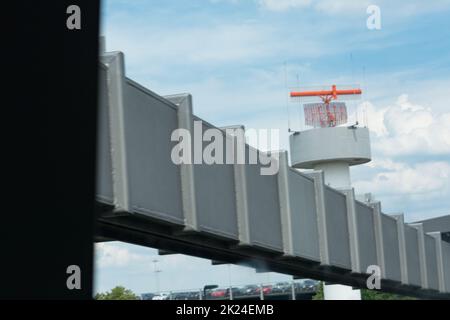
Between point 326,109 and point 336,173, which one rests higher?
point 326,109

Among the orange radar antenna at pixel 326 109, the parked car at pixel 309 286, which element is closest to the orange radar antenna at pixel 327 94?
the orange radar antenna at pixel 326 109

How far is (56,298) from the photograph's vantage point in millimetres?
6406

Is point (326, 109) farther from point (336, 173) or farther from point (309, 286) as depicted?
point (309, 286)

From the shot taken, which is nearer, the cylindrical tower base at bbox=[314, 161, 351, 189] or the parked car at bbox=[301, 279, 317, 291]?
the cylindrical tower base at bbox=[314, 161, 351, 189]

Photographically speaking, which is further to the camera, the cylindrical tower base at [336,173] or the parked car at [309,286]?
the parked car at [309,286]

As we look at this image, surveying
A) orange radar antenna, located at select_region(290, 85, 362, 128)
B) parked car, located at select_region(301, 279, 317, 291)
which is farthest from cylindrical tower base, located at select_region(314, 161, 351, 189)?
parked car, located at select_region(301, 279, 317, 291)

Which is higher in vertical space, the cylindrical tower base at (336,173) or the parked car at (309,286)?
the cylindrical tower base at (336,173)

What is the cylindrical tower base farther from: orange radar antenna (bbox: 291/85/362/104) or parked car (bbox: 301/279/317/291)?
parked car (bbox: 301/279/317/291)

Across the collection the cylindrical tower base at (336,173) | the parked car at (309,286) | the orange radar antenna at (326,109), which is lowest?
the parked car at (309,286)

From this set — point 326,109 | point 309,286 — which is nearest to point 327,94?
point 326,109

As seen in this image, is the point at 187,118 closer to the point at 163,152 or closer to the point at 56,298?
the point at 163,152

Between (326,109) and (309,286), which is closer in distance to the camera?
(326,109)

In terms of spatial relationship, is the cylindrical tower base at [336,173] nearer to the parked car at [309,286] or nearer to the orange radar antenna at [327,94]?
→ the orange radar antenna at [327,94]

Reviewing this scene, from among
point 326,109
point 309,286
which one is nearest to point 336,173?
point 326,109
